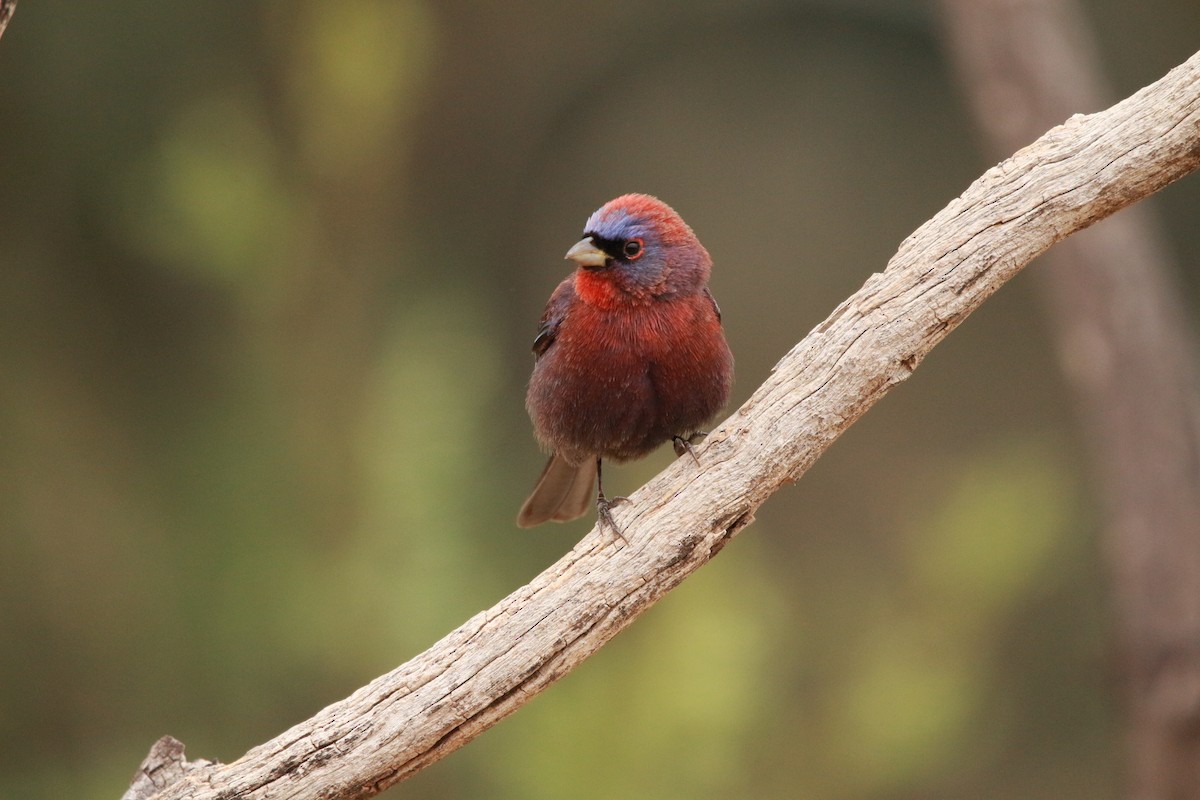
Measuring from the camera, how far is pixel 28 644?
18.6 feet

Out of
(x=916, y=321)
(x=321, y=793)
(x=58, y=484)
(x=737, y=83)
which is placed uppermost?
(x=737, y=83)

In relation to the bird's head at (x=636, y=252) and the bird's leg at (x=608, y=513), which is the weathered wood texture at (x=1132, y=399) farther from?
the bird's leg at (x=608, y=513)

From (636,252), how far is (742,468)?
0.84m

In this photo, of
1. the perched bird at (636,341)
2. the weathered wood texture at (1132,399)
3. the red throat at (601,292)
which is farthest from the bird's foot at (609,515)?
the weathered wood texture at (1132,399)

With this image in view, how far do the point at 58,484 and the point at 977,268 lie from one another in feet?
13.9

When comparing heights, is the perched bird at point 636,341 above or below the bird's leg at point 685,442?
above

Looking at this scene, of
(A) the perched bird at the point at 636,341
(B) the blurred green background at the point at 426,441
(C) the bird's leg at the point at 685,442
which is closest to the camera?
(C) the bird's leg at the point at 685,442

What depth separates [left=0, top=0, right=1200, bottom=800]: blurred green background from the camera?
5051 mm

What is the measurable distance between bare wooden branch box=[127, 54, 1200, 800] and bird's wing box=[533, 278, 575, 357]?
813mm

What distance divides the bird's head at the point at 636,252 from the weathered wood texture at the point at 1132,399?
8.14ft

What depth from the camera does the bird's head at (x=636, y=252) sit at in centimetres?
375

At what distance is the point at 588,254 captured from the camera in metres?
3.73

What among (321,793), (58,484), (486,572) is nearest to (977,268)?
(321,793)

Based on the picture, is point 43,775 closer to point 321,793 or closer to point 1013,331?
point 321,793
